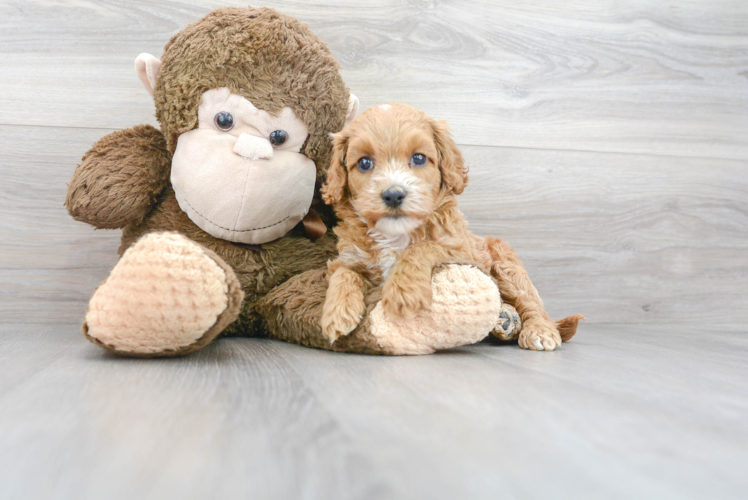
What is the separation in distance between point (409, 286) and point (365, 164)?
0.26m

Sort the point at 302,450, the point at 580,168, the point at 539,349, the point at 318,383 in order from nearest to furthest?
the point at 302,450, the point at 318,383, the point at 539,349, the point at 580,168

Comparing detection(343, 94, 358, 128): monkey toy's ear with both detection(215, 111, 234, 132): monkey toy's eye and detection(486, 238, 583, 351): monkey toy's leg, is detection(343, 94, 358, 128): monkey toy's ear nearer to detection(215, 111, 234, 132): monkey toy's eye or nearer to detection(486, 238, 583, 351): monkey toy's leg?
detection(215, 111, 234, 132): monkey toy's eye

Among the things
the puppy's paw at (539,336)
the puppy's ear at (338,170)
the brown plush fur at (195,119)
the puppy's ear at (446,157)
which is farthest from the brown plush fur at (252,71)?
the puppy's paw at (539,336)

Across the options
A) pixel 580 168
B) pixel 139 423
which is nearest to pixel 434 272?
pixel 139 423

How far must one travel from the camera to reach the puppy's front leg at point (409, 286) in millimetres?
937

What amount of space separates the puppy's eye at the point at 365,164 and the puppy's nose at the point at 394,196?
91mm

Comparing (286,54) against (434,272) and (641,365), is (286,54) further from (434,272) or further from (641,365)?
(641,365)

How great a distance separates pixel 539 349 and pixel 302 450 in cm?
74

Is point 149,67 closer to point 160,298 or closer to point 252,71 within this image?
point 252,71

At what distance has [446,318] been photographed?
0.95 metres

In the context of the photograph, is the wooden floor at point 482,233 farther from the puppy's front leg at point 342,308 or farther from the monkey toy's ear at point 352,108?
the monkey toy's ear at point 352,108

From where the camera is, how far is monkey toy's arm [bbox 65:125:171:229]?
110 centimetres

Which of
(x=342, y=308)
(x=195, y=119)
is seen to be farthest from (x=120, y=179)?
(x=342, y=308)

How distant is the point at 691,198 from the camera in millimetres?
1768
